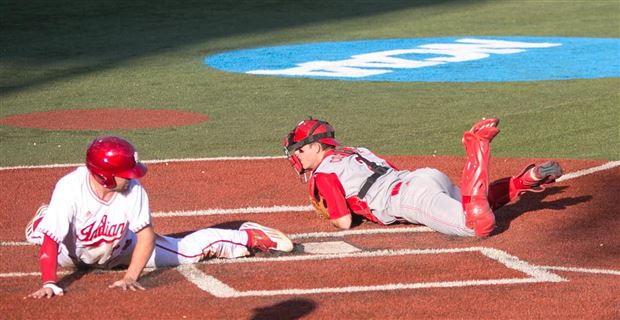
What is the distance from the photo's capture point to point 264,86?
15.1m

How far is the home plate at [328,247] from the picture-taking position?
7.15 metres

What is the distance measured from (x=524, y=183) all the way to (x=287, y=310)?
2.38 metres

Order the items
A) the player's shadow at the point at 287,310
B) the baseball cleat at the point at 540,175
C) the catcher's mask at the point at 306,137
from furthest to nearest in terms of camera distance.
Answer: the catcher's mask at the point at 306,137 < the baseball cleat at the point at 540,175 < the player's shadow at the point at 287,310

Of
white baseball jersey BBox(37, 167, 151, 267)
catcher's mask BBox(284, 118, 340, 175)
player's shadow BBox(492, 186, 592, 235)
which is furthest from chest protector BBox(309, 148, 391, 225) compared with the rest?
white baseball jersey BBox(37, 167, 151, 267)

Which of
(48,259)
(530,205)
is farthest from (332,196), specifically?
(48,259)

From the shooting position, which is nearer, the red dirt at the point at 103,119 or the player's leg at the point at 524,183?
the player's leg at the point at 524,183

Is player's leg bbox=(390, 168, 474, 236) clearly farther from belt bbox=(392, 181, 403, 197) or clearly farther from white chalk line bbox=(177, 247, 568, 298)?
white chalk line bbox=(177, 247, 568, 298)

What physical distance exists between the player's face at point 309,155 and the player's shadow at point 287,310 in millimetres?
2039

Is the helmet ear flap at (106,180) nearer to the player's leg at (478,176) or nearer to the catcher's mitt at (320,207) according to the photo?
the catcher's mitt at (320,207)

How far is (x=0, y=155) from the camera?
35.1 feet

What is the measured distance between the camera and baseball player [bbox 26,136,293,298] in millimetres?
6055

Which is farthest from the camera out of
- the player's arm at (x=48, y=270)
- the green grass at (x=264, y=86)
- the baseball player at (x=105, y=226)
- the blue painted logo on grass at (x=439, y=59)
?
the blue painted logo on grass at (x=439, y=59)

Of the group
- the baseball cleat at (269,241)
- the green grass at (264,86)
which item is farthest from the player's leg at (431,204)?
the green grass at (264,86)

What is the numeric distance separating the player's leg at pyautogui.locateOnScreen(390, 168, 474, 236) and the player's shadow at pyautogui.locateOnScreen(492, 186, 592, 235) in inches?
16.8
